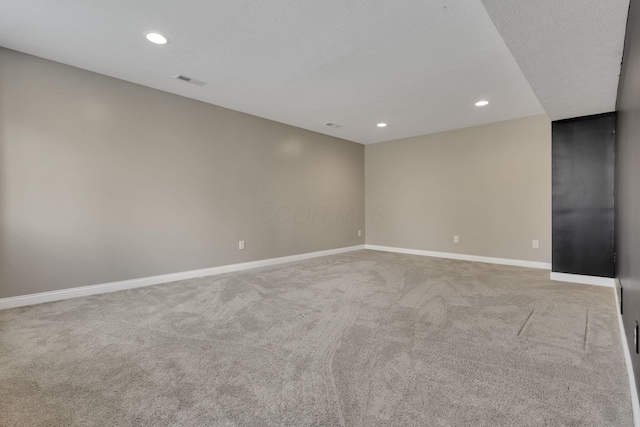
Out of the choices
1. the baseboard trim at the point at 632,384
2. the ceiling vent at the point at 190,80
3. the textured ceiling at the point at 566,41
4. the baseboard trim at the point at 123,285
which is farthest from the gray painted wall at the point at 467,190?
the ceiling vent at the point at 190,80

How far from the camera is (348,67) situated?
312 cm

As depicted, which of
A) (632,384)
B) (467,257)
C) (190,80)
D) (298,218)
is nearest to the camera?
(632,384)

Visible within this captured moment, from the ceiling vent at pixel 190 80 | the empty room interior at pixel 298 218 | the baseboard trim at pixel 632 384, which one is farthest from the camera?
the ceiling vent at pixel 190 80

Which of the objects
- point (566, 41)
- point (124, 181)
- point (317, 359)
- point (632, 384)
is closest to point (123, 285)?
point (124, 181)

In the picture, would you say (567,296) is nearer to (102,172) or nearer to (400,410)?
(400,410)

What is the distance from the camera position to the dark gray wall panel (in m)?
3.47

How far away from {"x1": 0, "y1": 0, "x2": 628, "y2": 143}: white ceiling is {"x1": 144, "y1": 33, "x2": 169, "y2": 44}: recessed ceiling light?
6cm

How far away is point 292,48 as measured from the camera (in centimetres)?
275

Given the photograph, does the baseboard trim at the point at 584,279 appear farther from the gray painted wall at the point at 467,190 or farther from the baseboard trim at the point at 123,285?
the baseboard trim at the point at 123,285

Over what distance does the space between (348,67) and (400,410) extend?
116 inches

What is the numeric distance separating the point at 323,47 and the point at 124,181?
268 centimetres

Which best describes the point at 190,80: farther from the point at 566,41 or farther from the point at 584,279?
the point at 584,279

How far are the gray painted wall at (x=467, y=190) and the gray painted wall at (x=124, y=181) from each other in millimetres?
2161

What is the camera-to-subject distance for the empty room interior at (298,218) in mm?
1580
